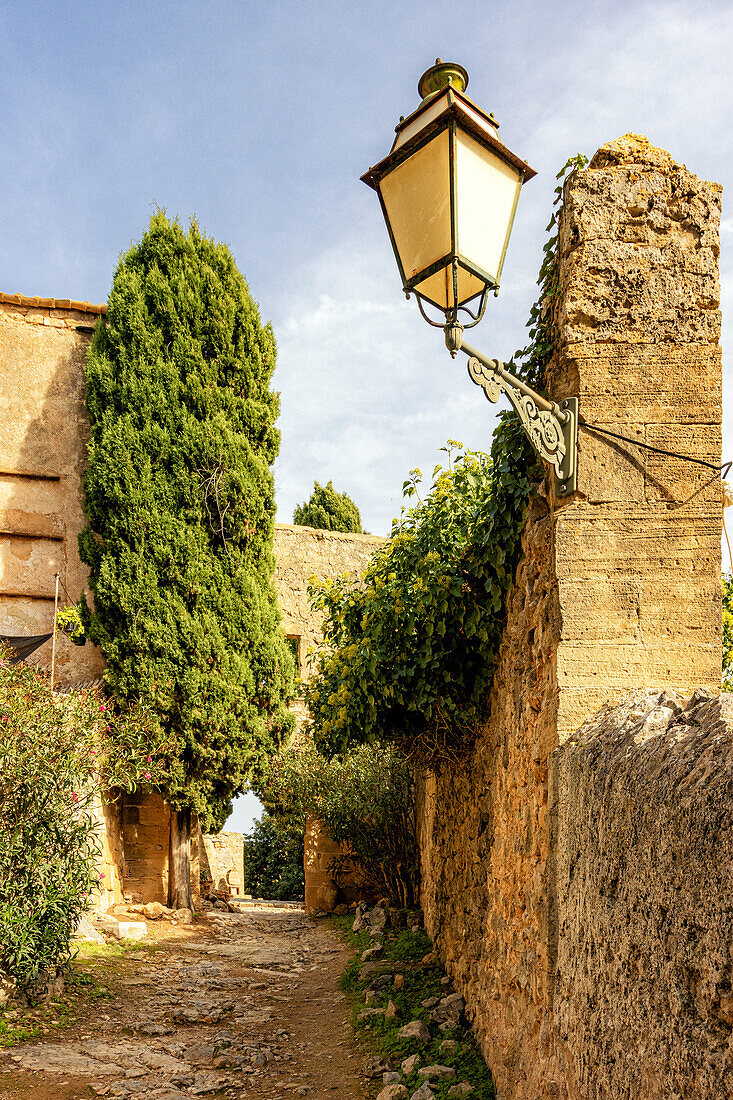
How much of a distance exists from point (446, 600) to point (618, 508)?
1513 mm

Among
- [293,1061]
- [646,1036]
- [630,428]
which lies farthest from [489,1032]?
[630,428]

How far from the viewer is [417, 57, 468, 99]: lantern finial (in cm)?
318

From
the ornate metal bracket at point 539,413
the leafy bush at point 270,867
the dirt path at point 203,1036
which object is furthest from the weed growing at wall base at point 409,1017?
the leafy bush at point 270,867

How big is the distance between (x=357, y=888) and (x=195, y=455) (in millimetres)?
6671

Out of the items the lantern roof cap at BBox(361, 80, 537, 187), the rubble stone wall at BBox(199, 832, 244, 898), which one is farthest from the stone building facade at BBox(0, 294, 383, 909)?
the lantern roof cap at BBox(361, 80, 537, 187)

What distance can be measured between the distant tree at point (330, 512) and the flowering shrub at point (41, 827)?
13.8 meters

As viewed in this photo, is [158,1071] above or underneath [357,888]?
above

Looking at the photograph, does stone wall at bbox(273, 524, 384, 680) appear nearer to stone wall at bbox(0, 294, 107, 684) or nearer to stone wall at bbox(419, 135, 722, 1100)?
stone wall at bbox(0, 294, 107, 684)

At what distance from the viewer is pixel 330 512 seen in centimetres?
2109

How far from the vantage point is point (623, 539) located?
3.43 metres

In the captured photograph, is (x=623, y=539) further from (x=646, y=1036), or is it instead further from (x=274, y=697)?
(x=274, y=697)

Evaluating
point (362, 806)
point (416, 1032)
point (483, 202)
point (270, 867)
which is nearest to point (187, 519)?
point (362, 806)

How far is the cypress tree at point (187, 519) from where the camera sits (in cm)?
1072

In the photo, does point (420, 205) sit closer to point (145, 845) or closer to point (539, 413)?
point (539, 413)
